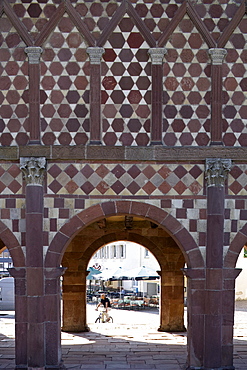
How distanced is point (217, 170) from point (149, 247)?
6639 mm

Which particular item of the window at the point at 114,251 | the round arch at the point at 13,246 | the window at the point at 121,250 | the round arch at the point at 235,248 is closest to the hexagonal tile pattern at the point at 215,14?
the round arch at the point at 235,248

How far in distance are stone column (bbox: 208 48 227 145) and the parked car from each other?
51.2ft

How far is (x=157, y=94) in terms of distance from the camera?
11.2m

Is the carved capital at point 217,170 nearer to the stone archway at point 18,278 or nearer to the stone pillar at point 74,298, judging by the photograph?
the stone archway at point 18,278

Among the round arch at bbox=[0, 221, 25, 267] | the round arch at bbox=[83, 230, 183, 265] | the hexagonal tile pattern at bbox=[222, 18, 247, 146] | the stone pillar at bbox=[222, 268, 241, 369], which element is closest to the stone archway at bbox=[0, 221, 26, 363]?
the round arch at bbox=[0, 221, 25, 267]

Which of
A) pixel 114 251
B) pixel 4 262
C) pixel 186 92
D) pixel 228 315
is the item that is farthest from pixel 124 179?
pixel 114 251

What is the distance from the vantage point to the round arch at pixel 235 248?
36.4 ft

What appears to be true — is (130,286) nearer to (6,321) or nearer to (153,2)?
(6,321)

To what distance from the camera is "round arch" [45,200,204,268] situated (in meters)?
11.1

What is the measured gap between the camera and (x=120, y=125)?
36.8 feet

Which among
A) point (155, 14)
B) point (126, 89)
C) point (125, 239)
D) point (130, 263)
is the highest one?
point (155, 14)

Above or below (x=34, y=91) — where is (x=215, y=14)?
above

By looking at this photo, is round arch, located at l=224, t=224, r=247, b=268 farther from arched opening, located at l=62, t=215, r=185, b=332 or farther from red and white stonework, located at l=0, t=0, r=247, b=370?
arched opening, located at l=62, t=215, r=185, b=332

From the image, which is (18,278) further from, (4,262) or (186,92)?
(4,262)
